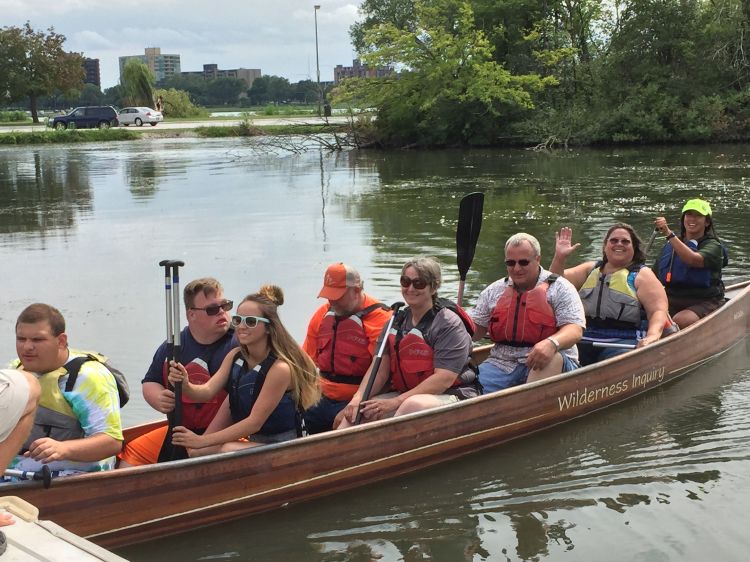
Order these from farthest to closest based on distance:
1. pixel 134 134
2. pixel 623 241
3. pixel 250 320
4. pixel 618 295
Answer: pixel 134 134 < pixel 618 295 < pixel 623 241 < pixel 250 320

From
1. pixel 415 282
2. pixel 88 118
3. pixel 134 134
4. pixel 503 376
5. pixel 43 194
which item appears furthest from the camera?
pixel 88 118

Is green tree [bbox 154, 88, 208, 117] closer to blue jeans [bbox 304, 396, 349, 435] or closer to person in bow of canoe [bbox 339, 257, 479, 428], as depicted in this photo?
blue jeans [bbox 304, 396, 349, 435]

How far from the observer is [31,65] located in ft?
149

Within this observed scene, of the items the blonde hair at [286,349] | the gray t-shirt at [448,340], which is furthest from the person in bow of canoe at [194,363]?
the gray t-shirt at [448,340]

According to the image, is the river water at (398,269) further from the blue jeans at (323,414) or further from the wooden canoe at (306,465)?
the blue jeans at (323,414)

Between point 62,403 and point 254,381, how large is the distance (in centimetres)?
92

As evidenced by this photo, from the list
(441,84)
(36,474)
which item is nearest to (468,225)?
(36,474)

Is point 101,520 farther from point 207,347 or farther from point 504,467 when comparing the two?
point 504,467

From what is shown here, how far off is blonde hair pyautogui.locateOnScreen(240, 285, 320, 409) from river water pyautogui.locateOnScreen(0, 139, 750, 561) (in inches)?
27.4

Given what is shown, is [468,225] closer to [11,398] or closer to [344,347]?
[344,347]

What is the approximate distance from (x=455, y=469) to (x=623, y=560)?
133cm

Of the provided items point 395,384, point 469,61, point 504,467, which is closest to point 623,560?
point 504,467

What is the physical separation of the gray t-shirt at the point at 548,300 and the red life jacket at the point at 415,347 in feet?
2.01

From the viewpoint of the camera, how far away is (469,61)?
29.2 m
